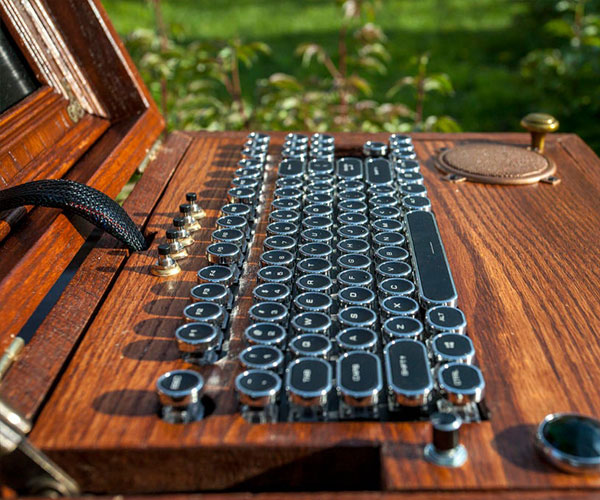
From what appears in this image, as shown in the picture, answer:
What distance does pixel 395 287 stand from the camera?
2.88ft

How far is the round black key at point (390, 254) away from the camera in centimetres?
95

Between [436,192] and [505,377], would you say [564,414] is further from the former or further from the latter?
[436,192]

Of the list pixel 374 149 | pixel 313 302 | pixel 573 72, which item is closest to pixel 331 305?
pixel 313 302

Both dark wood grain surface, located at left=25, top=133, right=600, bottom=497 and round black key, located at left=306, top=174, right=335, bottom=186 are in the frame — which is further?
round black key, located at left=306, top=174, right=335, bottom=186

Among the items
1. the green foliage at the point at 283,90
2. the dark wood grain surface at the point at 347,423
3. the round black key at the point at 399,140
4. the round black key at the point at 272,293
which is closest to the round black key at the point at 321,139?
the round black key at the point at 399,140

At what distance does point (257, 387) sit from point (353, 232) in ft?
1.29

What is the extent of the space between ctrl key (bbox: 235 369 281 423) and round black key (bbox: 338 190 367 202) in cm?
51

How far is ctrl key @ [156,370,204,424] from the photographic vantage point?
2.27 ft

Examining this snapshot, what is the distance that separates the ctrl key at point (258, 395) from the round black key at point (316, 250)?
0.28 metres

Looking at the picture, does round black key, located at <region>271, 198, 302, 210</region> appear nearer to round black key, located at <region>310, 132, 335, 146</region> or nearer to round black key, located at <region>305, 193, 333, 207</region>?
round black key, located at <region>305, 193, 333, 207</region>

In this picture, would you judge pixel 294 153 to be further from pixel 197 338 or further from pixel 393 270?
pixel 197 338

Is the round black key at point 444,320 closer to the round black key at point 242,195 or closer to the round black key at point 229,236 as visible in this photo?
the round black key at point 229,236

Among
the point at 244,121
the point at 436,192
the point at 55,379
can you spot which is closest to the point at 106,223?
the point at 55,379

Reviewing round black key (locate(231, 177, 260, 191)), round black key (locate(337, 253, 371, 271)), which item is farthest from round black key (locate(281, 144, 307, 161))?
round black key (locate(337, 253, 371, 271))
